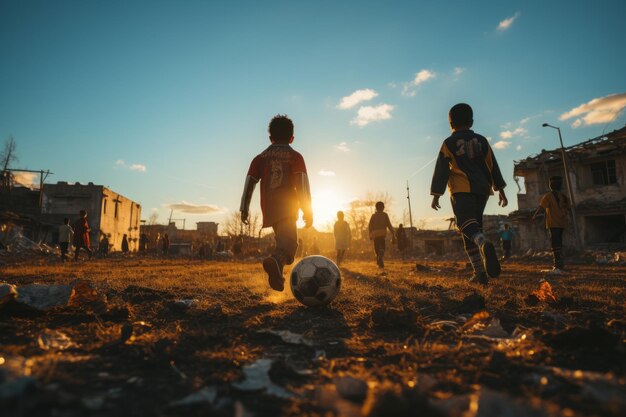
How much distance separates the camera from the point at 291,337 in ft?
7.77

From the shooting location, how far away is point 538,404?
121cm

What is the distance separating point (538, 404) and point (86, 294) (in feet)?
11.2

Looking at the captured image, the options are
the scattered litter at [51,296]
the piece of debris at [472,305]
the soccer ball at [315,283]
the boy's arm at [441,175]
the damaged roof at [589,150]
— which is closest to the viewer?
the scattered litter at [51,296]

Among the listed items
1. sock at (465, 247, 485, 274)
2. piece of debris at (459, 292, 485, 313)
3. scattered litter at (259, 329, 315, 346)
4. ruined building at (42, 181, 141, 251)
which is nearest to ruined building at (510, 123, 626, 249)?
sock at (465, 247, 485, 274)

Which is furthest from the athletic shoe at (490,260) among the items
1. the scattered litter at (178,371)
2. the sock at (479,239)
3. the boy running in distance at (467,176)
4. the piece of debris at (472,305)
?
the scattered litter at (178,371)

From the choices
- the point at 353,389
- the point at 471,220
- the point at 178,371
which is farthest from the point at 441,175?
the point at 178,371

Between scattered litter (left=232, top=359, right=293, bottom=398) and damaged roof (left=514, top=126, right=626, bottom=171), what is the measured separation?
30.5m

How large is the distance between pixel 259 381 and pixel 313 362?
0.38 meters

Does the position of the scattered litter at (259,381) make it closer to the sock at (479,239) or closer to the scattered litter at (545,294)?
the scattered litter at (545,294)

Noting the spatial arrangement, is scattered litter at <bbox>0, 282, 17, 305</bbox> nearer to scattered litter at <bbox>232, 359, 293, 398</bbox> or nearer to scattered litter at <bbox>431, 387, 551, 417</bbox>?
scattered litter at <bbox>232, 359, 293, 398</bbox>

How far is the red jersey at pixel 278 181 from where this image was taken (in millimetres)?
4184

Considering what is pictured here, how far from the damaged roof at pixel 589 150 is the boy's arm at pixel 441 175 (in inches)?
1047

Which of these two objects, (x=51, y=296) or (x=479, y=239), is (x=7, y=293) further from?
(x=479, y=239)

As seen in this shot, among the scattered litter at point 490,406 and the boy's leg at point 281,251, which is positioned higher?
the boy's leg at point 281,251
